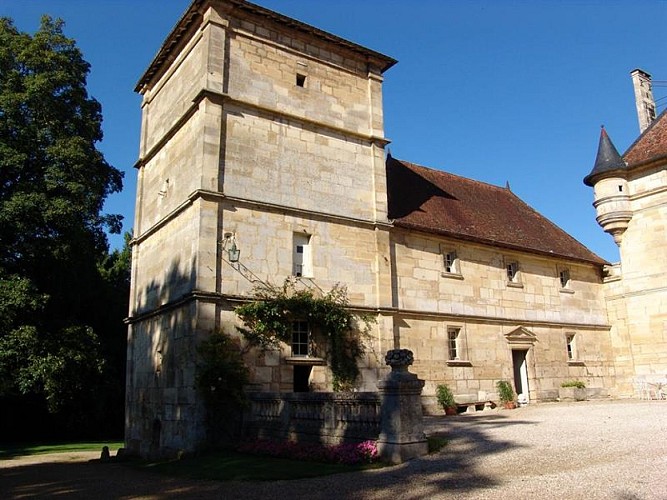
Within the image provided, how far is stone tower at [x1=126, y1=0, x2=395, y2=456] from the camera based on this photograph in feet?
47.5

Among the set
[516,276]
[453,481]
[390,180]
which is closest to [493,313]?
[516,276]

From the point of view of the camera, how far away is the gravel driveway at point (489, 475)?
23.7 ft

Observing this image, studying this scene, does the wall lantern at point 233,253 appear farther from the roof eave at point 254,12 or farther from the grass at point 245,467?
the roof eave at point 254,12

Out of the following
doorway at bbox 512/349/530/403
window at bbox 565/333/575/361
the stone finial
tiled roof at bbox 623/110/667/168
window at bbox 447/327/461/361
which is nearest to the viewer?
the stone finial

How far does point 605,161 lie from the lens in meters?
23.9

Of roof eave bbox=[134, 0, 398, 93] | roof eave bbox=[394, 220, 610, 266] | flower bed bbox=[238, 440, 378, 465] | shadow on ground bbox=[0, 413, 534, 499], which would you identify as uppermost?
roof eave bbox=[134, 0, 398, 93]

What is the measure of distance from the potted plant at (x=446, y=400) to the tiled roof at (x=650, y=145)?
41.0 ft

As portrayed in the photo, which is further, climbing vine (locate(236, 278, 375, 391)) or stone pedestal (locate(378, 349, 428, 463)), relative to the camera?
climbing vine (locate(236, 278, 375, 391))

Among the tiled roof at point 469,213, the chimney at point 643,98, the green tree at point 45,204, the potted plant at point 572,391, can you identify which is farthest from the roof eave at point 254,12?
the chimney at point 643,98

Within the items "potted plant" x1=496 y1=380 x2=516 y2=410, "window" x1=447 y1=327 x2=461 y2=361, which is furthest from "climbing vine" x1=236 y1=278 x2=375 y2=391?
"potted plant" x1=496 y1=380 x2=516 y2=410

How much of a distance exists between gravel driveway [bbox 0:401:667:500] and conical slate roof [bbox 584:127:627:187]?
13077 millimetres

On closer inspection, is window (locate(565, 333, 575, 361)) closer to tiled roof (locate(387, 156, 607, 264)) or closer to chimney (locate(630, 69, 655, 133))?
tiled roof (locate(387, 156, 607, 264))

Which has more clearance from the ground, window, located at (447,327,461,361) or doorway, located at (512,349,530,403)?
window, located at (447,327,461,361)

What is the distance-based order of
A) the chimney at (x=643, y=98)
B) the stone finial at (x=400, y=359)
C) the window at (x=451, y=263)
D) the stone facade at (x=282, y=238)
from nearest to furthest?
the stone finial at (x=400, y=359)
the stone facade at (x=282, y=238)
the window at (x=451, y=263)
the chimney at (x=643, y=98)
